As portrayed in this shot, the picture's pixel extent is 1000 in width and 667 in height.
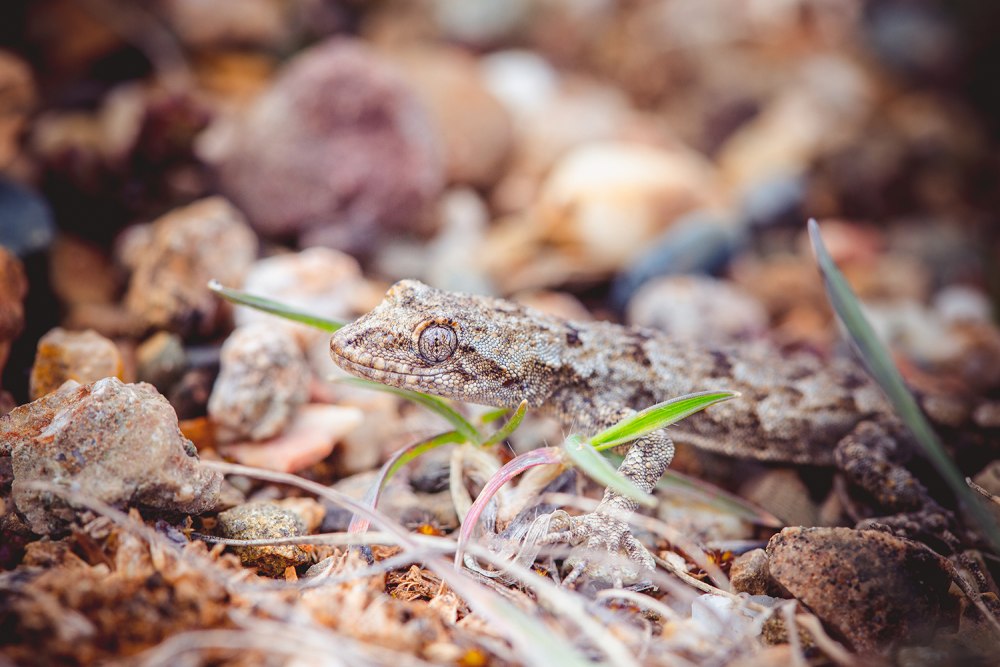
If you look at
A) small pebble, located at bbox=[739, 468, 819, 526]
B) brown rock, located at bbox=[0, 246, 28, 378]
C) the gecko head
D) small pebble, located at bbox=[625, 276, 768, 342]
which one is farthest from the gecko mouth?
small pebble, located at bbox=[625, 276, 768, 342]

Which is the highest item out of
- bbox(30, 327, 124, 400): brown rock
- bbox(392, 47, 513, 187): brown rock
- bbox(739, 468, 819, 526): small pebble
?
bbox(392, 47, 513, 187): brown rock

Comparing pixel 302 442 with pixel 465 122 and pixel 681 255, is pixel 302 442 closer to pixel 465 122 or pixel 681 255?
pixel 681 255

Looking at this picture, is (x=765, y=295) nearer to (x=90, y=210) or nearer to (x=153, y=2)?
(x=90, y=210)

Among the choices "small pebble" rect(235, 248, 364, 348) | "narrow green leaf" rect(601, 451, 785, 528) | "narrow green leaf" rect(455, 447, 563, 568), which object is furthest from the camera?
"small pebble" rect(235, 248, 364, 348)

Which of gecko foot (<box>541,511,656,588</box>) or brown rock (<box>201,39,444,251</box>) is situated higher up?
brown rock (<box>201,39,444,251</box>)

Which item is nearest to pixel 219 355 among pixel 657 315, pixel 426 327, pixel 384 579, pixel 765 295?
pixel 426 327

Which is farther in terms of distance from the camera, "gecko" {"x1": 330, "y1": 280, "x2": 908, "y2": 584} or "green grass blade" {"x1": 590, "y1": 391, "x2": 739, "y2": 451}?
"gecko" {"x1": 330, "y1": 280, "x2": 908, "y2": 584}

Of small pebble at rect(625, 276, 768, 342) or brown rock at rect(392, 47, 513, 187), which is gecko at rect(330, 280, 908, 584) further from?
brown rock at rect(392, 47, 513, 187)

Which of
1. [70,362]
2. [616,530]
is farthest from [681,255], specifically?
[70,362]
